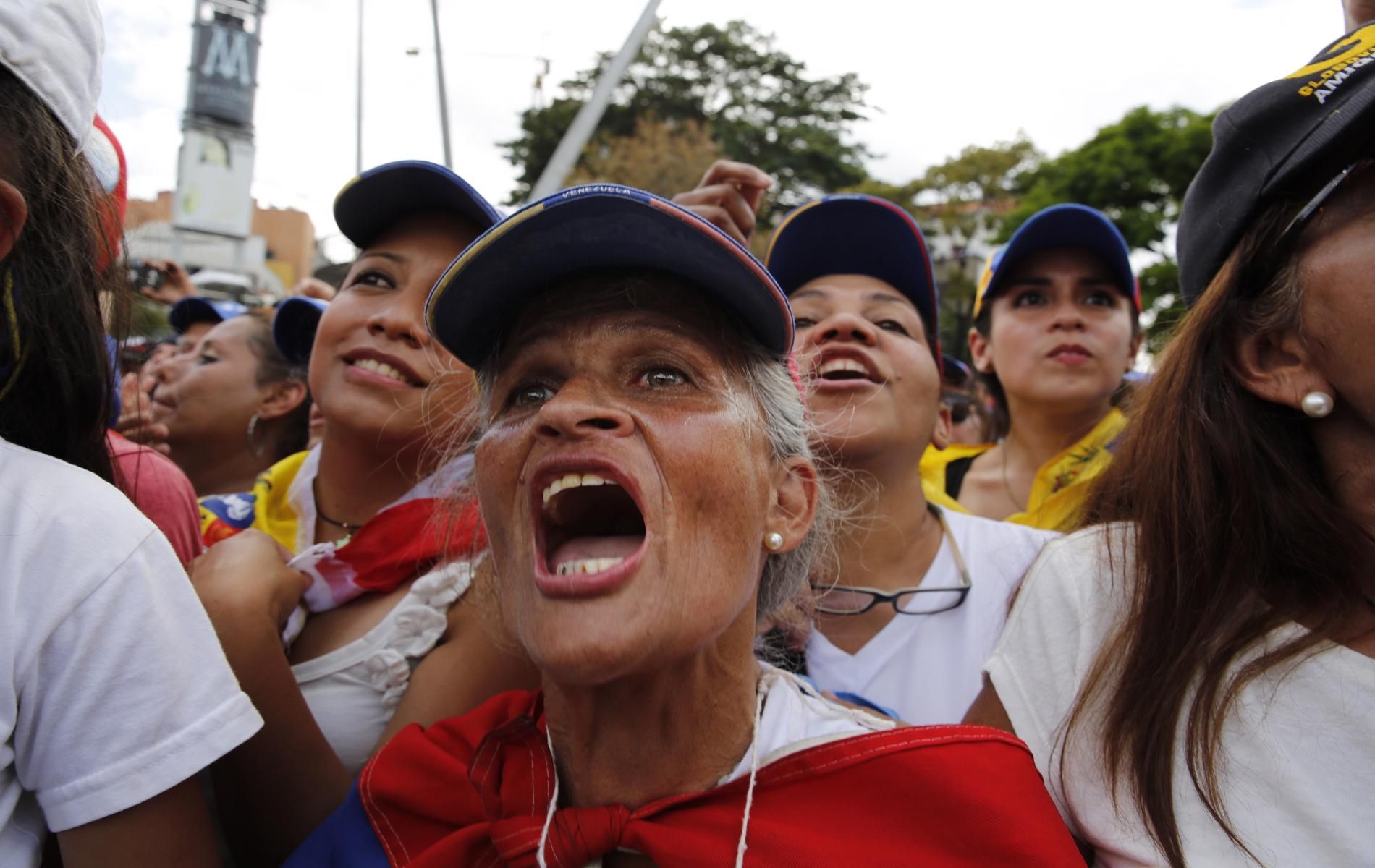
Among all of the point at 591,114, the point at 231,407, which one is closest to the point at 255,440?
the point at 231,407

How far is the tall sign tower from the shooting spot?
106 ft

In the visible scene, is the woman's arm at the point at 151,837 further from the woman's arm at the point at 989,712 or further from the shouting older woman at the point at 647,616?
the woman's arm at the point at 989,712

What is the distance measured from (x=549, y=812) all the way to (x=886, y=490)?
142 cm

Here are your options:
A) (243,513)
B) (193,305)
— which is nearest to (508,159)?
(193,305)

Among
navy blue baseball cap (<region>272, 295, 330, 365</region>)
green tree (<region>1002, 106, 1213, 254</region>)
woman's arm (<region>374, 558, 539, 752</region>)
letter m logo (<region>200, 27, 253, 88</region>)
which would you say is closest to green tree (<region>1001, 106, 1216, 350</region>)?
green tree (<region>1002, 106, 1213, 254</region>)

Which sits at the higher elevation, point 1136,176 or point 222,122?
point 1136,176

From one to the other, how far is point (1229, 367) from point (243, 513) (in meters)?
2.70

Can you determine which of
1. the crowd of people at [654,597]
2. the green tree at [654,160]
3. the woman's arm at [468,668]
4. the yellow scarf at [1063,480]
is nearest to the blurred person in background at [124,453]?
the crowd of people at [654,597]

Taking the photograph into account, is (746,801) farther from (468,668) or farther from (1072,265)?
(1072,265)

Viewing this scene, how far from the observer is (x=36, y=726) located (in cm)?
123

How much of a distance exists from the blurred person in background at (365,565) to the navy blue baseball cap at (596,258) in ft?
1.91

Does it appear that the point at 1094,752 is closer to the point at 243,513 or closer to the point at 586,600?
the point at 586,600

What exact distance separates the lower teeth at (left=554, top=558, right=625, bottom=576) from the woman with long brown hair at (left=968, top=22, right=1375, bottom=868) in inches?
33.5

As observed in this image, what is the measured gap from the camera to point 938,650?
2229 mm
